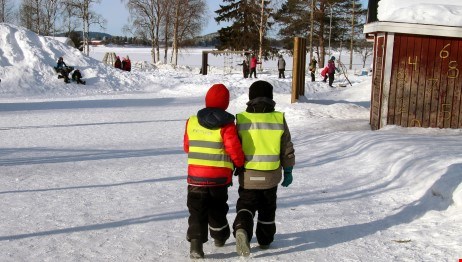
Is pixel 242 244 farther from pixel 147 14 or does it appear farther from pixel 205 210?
pixel 147 14

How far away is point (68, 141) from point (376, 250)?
26.2ft

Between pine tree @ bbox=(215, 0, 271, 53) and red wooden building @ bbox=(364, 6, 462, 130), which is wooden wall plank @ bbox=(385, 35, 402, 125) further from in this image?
pine tree @ bbox=(215, 0, 271, 53)

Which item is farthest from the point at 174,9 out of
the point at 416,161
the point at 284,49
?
the point at 416,161

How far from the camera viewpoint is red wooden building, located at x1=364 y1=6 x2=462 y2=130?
39.0 ft

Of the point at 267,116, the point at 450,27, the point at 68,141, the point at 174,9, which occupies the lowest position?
the point at 68,141

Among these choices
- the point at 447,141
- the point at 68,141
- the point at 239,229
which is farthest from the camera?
the point at 68,141

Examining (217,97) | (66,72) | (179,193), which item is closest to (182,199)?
(179,193)

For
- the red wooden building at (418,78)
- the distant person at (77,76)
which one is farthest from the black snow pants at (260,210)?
the distant person at (77,76)

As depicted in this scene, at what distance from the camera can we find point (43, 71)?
84.9 feet

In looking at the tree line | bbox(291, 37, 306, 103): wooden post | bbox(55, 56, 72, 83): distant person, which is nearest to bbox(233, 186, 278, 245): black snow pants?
bbox(291, 37, 306, 103): wooden post

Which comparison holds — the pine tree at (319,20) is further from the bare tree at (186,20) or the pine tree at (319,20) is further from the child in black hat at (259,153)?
the child in black hat at (259,153)

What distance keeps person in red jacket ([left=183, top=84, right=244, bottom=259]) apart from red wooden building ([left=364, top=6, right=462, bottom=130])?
28.2 feet

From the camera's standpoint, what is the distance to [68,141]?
1108 cm

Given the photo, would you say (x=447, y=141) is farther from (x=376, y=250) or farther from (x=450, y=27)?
(x=376, y=250)
